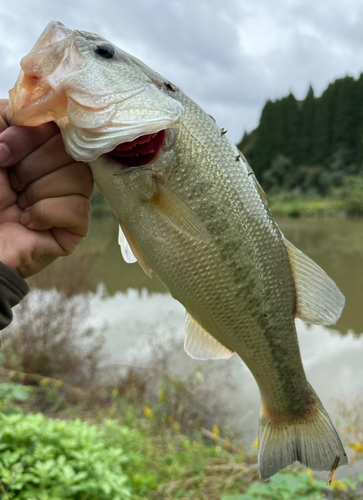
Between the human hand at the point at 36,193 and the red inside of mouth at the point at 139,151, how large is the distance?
18 centimetres

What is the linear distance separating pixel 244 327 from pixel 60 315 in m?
5.20

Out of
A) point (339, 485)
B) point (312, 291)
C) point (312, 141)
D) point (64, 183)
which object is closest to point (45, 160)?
point (64, 183)

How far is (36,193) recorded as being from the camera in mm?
1338

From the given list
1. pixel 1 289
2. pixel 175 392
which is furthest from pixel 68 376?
pixel 1 289

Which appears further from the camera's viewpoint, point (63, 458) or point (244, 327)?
point (63, 458)

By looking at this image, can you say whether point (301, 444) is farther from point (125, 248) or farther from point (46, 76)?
point (46, 76)

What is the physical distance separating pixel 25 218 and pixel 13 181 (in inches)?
5.7

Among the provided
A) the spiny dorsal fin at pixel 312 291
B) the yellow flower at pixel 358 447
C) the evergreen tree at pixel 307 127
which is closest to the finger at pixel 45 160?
the spiny dorsal fin at pixel 312 291

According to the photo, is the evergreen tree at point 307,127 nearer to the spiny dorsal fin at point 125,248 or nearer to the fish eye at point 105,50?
the spiny dorsal fin at point 125,248

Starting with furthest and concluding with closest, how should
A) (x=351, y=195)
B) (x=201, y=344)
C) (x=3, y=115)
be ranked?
(x=351, y=195)
(x=201, y=344)
(x=3, y=115)

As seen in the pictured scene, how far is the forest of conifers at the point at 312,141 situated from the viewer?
1599 inches

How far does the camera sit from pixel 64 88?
3.56 ft

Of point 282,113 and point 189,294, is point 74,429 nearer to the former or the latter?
point 189,294

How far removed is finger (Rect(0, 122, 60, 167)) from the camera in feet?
4.06
